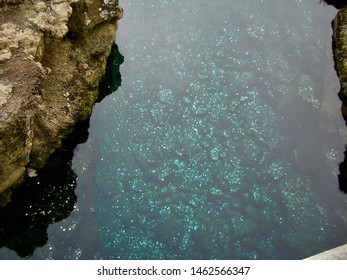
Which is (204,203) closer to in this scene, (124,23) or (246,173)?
(246,173)

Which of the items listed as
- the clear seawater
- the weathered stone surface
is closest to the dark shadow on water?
the clear seawater

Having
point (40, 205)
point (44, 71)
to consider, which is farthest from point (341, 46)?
point (40, 205)

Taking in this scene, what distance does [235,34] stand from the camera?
10062 millimetres

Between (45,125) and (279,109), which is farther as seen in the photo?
(279,109)

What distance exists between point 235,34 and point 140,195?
4.65 meters

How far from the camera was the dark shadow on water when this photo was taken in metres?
7.26

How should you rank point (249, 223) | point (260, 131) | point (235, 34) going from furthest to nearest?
point (235, 34), point (260, 131), point (249, 223)

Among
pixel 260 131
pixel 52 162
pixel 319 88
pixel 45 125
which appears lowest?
pixel 52 162

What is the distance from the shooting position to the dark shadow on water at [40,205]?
726 centimetres

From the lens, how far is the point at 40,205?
7559mm

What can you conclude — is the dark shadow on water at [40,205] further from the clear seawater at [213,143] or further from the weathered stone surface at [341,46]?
the weathered stone surface at [341,46]

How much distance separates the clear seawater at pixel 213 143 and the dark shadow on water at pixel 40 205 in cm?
14

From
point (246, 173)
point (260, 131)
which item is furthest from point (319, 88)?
point (246, 173)

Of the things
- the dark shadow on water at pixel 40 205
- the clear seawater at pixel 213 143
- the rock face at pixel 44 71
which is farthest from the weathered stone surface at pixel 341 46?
the dark shadow on water at pixel 40 205
